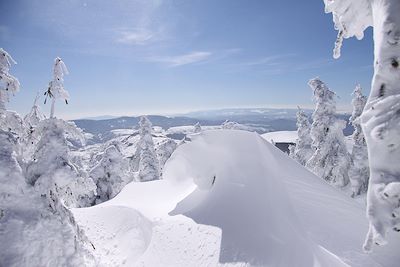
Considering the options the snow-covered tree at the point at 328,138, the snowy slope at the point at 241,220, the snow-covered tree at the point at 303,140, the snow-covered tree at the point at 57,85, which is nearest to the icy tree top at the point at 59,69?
the snow-covered tree at the point at 57,85

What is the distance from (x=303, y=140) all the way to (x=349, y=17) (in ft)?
104

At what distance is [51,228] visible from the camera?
10016 mm

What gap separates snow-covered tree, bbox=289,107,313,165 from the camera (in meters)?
34.1

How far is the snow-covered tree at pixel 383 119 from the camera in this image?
350 cm

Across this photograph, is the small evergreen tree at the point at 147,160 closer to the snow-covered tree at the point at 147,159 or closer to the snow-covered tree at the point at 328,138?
the snow-covered tree at the point at 147,159

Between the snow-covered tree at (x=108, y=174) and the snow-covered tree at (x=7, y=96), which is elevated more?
the snow-covered tree at (x=7, y=96)

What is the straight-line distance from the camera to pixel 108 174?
1214 inches

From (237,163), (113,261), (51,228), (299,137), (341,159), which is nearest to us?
(51,228)

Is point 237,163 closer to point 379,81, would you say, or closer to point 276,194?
point 276,194

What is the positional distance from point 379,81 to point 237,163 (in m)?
7.72

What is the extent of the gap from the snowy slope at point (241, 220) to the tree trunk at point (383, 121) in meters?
1.37

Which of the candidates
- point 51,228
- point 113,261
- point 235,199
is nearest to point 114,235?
point 113,261

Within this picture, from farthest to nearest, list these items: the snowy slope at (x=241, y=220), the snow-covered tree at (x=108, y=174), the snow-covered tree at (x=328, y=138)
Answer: the snow-covered tree at (x=108, y=174)
the snow-covered tree at (x=328, y=138)
the snowy slope at (x=241, y=220)

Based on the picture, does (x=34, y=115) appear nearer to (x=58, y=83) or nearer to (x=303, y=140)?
(x=58, y=83)
